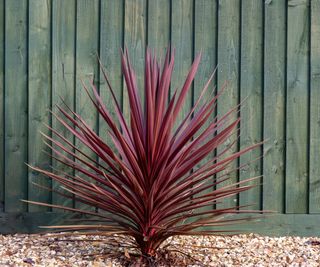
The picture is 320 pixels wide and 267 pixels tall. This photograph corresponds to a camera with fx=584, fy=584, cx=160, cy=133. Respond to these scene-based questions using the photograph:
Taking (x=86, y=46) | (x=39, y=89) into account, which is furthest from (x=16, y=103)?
(x=86, y=46)

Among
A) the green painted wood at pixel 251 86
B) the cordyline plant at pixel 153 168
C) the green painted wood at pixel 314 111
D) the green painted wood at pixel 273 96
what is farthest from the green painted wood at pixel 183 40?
the green painted wood at pixel 314 111

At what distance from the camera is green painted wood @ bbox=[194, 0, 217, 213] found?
4.41 meters

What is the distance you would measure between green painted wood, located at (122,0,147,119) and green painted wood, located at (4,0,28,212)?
766mm

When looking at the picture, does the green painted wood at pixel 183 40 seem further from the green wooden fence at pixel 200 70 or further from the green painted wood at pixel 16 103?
the green painted wood at pixel 16 103

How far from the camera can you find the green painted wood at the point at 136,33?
4406 millimetres

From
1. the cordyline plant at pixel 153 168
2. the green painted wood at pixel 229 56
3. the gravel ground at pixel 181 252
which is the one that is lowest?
the gravel ground at pixel 181 252

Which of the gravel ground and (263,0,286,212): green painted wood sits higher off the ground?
(263,0,286,212): green painted wood

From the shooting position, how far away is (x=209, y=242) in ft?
13.8

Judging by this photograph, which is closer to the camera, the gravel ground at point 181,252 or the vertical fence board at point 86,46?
the gravel ground at point 181,252

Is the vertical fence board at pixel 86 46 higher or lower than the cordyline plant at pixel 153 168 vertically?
higher

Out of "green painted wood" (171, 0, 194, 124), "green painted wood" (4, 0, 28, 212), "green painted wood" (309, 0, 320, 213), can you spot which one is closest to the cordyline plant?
"green painted wood" (171, 0, 194, 124)

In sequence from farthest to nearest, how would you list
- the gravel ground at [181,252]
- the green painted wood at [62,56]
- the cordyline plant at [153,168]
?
the green painted wood at [62,56]
the gravel ground at [181,252]
the cordyline plant at [153,168]

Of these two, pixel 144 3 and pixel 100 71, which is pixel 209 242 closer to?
pixel 100 71

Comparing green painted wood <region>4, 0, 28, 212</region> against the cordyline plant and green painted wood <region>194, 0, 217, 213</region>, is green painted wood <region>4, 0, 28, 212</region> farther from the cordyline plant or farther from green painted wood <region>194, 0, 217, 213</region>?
green painted wood <region>194, 0, 217, 213</region>
